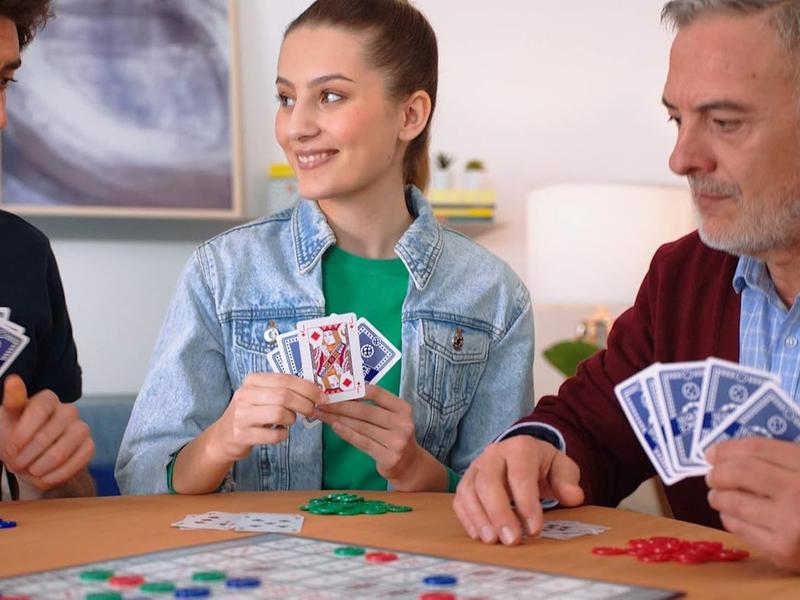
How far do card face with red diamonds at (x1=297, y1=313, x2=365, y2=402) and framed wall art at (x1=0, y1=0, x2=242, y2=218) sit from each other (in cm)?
219

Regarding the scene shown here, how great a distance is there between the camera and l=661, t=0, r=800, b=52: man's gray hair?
1.73 m

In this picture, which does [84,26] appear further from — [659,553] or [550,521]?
[659,553]

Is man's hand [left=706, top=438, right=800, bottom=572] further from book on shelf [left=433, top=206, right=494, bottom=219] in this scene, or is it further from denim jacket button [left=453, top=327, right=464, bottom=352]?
book on shelf [left=433, top=206, right=494, bottom=219]

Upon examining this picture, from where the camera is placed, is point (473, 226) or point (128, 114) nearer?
point (128, 114)

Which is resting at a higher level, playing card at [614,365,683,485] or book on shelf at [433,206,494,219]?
book on shelf at [433,206,494,219]

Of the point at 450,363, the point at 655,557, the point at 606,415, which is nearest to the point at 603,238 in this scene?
the point at 450,363

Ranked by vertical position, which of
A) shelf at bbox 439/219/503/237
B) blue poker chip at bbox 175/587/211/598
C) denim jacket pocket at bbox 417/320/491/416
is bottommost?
blue poker chip at bbox 175/587/211/598

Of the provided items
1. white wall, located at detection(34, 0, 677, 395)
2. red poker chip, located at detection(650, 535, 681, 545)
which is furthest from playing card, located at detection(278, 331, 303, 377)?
white wall, located at detection(34, 0, 677, 395)

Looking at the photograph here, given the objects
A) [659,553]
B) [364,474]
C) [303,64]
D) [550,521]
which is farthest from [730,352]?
[303,64]

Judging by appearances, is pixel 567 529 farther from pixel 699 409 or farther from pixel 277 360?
pixel 277 360

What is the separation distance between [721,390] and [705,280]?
58 cm

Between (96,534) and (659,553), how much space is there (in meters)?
0.72

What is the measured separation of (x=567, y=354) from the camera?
3881mm

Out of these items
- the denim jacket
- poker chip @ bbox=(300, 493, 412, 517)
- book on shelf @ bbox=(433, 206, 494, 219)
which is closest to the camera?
poker chip @ bbox=(300, 493, 412, 517)
